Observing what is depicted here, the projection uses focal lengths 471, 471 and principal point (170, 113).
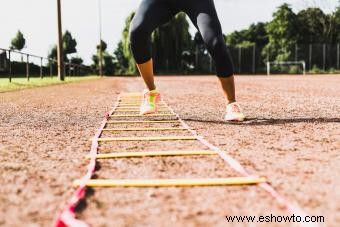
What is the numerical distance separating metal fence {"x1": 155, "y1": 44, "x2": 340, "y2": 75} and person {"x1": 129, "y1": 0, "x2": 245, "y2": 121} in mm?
33295

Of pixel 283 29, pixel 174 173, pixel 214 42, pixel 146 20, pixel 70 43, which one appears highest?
pixel 283 29

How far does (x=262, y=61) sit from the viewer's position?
44.4 m

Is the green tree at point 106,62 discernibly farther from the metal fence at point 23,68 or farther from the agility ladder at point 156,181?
the agility ladder at point 156,181

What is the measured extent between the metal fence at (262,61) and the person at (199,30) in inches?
1311

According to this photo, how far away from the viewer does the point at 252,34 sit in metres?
77.1

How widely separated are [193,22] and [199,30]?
16 centimetres

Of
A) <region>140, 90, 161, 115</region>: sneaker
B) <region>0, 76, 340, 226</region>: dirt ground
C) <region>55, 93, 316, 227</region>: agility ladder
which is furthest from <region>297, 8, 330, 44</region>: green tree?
<region>55, 93, 316, 227</region>: agility ladder

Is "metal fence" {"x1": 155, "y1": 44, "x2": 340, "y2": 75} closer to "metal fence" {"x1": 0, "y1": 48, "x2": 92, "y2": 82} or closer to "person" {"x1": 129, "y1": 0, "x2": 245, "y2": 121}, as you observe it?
"metal fence" {"x1": 0, "y1": 48, "x2": 92, "y2": 82}

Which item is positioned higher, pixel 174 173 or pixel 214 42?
pixel 214 42

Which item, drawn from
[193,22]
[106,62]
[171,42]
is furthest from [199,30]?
[106,62]

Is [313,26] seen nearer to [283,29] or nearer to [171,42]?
[283,29]

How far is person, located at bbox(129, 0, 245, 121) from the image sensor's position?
12.7 ft

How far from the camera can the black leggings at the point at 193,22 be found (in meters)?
3.86

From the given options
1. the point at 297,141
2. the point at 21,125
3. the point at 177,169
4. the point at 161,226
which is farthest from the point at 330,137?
the point at 21,125
